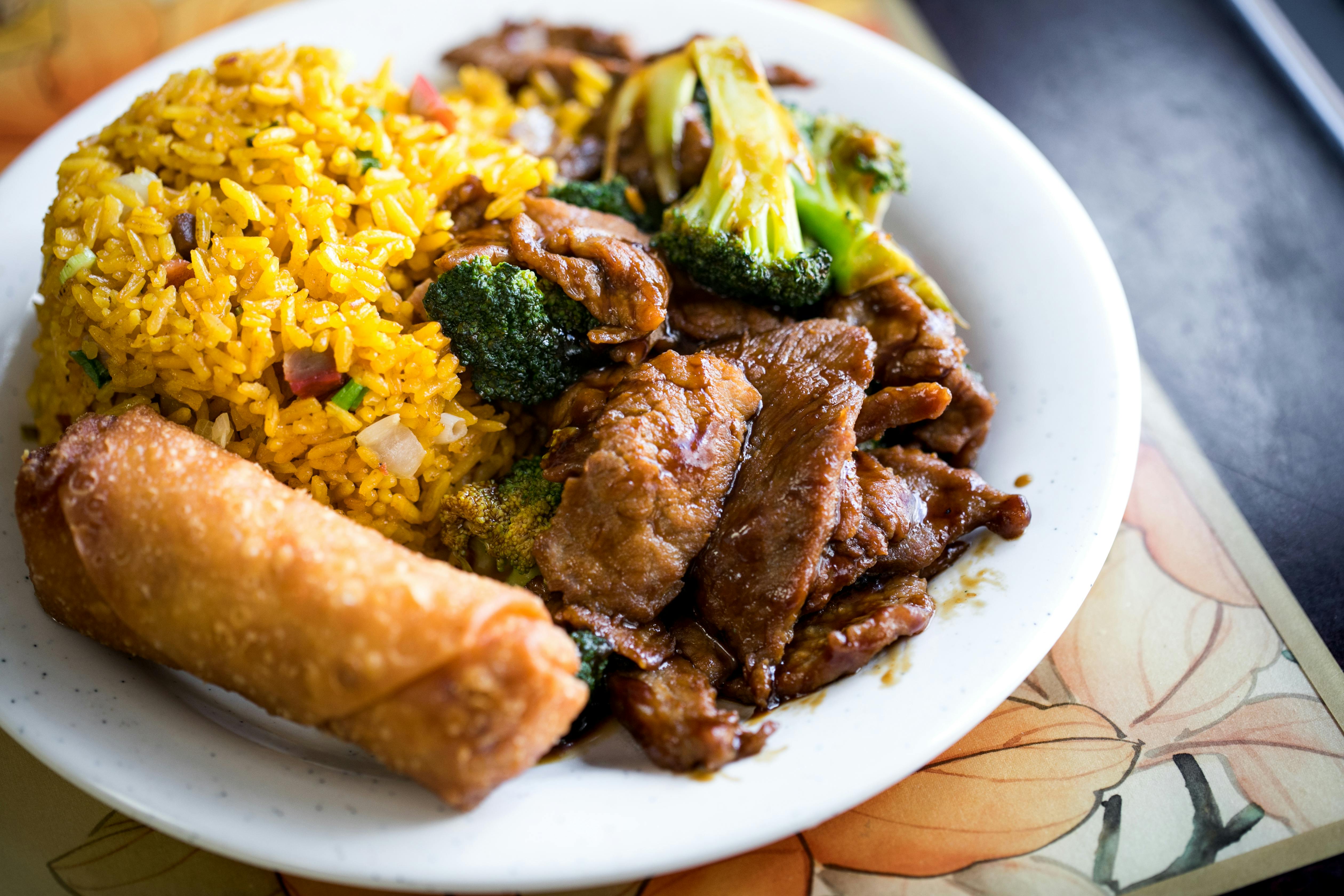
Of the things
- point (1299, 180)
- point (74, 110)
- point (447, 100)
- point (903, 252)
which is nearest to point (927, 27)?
point (1299, 180)

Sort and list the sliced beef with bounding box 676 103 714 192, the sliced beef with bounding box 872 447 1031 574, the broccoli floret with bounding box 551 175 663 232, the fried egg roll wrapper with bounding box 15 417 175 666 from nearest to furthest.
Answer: the fried egg roll wrapper with bounding box 15 417 175 666, the sliced beef with bounding box 872 447 1031 574, the broccoli floret with bounding box 551 175 663 232, the sliced beef with bounding box 676 103 714 192

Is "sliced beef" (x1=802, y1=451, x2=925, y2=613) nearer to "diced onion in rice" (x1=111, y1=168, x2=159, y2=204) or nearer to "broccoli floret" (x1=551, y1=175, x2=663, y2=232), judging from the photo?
"broccoli floret" (x1=551, y1=175, x2=663, y2=232)

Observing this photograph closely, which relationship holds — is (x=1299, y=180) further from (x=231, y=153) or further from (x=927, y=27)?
(x=231, y=153)

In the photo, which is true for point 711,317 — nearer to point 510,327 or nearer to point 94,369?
point 510,327

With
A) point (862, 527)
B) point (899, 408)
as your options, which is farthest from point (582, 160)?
point (862, 527)

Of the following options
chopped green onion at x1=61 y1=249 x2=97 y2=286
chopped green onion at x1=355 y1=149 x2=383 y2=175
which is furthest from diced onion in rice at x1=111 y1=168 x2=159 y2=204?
chopped green onion at x1=355 y1=149 x2=383 y2=175

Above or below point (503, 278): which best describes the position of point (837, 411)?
below
